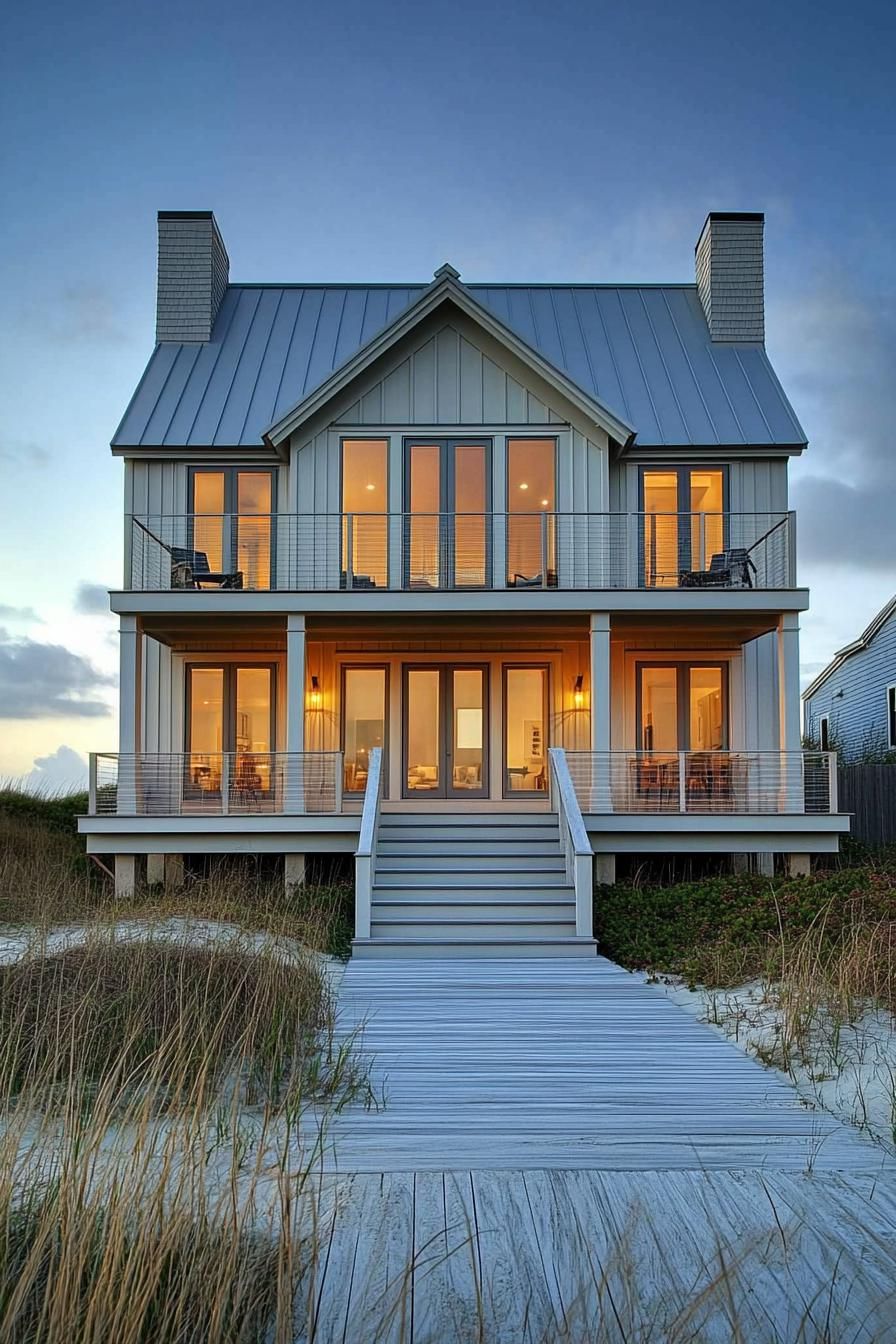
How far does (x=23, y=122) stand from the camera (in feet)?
57.3

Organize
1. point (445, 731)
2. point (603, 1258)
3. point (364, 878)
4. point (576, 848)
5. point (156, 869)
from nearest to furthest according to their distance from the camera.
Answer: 1. point (603, 1258)
2. point (364, 878)
3. point (576, 848)
4. point (156, 869)
5. point (445, 731)

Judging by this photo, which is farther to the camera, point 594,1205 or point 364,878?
point 364,878

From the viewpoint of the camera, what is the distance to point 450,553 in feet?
52.5

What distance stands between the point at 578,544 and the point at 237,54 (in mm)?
10834

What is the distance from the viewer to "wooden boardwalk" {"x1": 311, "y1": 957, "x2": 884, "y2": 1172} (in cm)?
449

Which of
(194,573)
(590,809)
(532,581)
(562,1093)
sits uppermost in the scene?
(194,573)

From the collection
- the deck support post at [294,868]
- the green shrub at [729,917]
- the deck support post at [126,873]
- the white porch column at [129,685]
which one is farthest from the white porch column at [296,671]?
the green shrub at [729,917]

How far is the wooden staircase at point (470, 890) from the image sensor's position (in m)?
10.9

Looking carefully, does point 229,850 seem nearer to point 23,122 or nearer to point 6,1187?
point 6,1187

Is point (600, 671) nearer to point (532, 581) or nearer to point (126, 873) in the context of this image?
point (532, 581)

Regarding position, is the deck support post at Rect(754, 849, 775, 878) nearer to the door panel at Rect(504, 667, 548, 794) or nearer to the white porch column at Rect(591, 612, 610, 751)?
the white porch column at Rect(591, 612, 610, 751)

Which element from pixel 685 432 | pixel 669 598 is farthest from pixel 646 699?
pixel 685 432

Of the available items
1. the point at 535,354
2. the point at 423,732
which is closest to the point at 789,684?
the point at 423,732

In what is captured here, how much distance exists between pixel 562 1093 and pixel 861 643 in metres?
24.1
